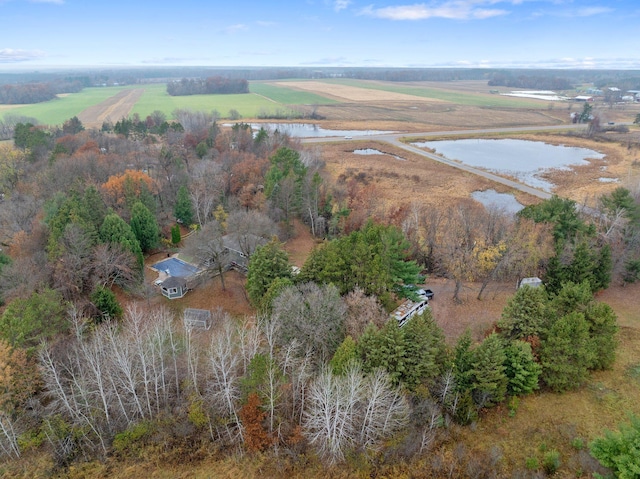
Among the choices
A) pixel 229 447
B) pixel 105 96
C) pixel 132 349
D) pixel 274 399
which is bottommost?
pixel 229 447

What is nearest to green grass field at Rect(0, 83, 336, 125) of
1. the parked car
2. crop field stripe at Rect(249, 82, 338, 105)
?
crop field stripe at Rect(249, 82, 338, 105)

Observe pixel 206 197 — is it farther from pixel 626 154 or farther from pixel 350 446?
pixel 626 154

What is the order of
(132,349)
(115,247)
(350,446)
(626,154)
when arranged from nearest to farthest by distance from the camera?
Result: (350,446) → (132,349) → (115,247) → (626,154)

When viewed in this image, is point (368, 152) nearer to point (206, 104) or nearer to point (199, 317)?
point (199, 317)

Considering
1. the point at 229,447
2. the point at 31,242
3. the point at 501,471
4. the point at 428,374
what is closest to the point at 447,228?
the point at 428,374

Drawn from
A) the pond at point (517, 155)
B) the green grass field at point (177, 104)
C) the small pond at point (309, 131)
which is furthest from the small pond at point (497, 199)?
the green grass field at point (177, 104)

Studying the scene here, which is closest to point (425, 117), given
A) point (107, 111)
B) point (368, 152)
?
point (368, 152)

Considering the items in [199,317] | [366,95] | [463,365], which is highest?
[366,95]
